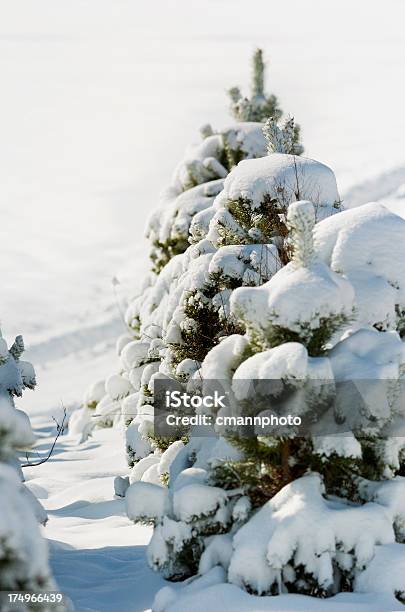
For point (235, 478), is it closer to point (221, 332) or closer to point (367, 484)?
point (367, 484)

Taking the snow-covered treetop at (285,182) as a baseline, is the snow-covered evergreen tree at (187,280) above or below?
below

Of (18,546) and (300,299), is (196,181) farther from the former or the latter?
(18,546)

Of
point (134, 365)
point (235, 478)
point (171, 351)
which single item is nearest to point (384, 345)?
point (235, 478)

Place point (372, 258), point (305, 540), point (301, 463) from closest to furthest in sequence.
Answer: point (305, 540)
point (301, 463)
point (372, 258)

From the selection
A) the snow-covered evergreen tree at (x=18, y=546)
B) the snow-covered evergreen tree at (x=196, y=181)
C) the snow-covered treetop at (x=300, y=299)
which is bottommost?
the snow-covered evergreen tree at (x=196, y=181)

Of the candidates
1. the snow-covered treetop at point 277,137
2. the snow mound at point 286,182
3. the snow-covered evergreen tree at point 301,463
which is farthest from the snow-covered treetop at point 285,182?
the snow-covered evergreen tree at point 301,463

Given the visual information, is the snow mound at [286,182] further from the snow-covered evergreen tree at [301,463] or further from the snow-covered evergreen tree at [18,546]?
the snow-covered evergreen tree at [18,546]

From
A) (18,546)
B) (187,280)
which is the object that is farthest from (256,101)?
(18,546)

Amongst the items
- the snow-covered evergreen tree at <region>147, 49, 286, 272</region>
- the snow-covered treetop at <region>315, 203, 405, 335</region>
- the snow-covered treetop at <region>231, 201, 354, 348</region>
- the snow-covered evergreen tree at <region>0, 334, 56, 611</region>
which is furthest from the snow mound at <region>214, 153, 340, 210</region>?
the snow-covered evergreen tree at <region>147, 49, 286, 272</region>

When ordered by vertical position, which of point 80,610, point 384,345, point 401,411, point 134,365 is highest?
point 384,345

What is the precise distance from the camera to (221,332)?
11469mm

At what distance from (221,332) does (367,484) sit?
3989mm

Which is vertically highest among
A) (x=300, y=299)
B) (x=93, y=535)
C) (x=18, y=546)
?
(x=300, y=299)

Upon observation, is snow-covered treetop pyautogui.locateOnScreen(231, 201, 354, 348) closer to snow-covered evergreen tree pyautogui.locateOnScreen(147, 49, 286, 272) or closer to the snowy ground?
the snowy ground
